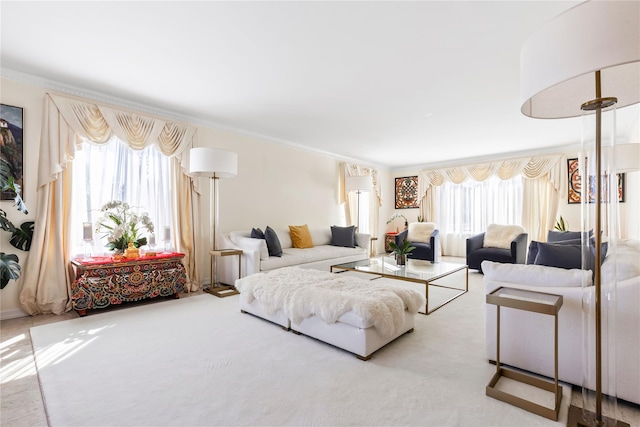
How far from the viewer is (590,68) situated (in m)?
1.05

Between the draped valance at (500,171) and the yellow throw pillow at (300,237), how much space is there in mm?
3962

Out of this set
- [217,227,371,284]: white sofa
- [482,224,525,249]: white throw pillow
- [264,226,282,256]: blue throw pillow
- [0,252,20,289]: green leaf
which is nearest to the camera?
[0,252,20,289]: green leaf

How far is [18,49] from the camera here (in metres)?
2.61

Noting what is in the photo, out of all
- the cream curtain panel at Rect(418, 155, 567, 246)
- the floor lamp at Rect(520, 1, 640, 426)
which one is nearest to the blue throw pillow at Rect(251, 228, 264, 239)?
the floor lamp at Rect(520, 1, 640, 426)

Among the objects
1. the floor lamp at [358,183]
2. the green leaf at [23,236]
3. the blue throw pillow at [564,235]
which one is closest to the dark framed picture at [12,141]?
the green leaf at [23,236]

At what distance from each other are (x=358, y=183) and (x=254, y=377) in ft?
16.3

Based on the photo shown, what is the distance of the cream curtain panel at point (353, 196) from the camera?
695cm

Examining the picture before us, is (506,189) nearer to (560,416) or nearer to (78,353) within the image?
(560,416)

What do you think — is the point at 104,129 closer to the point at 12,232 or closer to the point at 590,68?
the point at 12,232

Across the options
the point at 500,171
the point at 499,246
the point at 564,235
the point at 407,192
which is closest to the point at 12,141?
the point at 564,235

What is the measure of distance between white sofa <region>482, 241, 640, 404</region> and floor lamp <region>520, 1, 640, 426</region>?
0.59 ft

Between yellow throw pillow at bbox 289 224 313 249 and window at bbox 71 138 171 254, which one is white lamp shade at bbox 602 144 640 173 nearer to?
yellow throw pillow at bbox 289 224 313 249

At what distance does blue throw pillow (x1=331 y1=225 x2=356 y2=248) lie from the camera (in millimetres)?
5730

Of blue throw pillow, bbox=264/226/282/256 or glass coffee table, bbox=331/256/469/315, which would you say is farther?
blue throw pillow, bbox=264/226/282/256
